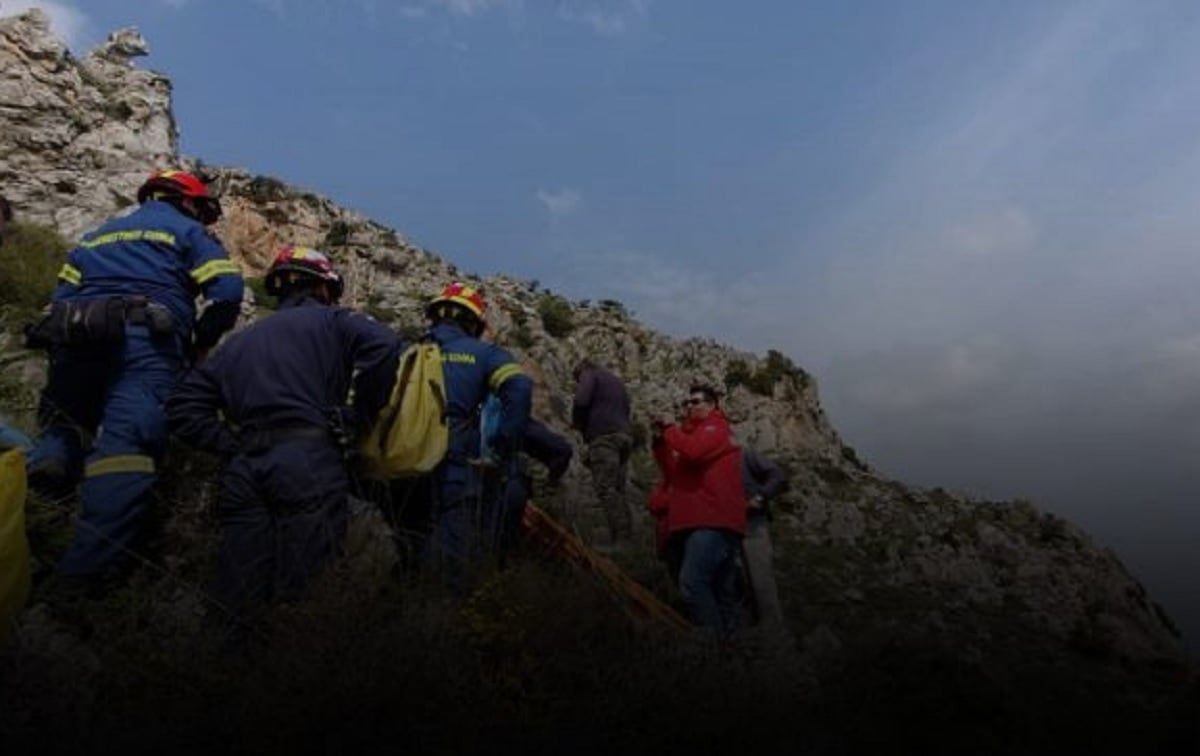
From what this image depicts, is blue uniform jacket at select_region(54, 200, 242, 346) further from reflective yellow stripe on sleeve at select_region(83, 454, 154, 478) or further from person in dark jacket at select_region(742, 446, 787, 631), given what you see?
person in dark jacket at select_region(742, 446, 787, 631)

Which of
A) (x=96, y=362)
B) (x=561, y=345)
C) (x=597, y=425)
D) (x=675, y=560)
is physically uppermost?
(x=561, y=345)

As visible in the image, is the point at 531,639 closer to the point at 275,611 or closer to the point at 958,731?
the point at 275,611

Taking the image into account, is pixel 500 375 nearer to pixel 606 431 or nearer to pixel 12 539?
pixel 12 539

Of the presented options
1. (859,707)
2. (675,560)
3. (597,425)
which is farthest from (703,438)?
(597,425)

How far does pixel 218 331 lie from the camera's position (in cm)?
485

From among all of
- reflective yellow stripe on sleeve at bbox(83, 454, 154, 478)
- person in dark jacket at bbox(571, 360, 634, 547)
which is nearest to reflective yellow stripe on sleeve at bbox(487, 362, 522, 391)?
reflective yellow stripe on sleeve at bbox(83, 454, 154, 478)

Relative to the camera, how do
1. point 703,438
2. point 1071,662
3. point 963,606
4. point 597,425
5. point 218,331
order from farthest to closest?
point 963,606
point 1071,662
point 597,425
point 703,438
point 218,331

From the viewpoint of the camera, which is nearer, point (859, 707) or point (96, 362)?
point (859, 707)

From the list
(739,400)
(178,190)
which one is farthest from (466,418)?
(739,400)

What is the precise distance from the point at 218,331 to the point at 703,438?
293 centimetres

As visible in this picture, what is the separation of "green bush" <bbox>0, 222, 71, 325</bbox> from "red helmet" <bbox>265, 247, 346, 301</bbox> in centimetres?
343

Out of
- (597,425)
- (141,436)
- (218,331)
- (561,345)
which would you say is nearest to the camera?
(141,436)

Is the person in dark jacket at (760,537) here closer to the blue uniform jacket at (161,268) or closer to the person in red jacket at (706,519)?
the person in red jacket at (706,519)

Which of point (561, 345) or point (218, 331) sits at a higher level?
point (561, 345)
